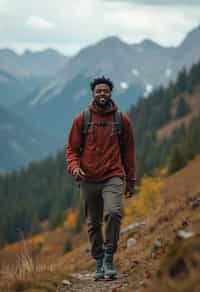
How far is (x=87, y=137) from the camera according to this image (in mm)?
8469

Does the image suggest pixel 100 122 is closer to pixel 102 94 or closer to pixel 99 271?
pixel 102 94

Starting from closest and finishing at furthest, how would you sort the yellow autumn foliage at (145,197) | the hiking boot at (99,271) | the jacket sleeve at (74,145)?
the jacket sleeve at (74,145) < the hiking boot at (99,271) < the yellow autumn foliage at (145,197)

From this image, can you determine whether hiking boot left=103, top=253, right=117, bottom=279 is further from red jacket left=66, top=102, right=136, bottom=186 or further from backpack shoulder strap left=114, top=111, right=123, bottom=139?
backpack shoulder strap left=114, top=111, right=123, bottom=139

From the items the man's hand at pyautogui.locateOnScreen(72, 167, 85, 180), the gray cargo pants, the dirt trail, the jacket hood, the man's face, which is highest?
the man's face

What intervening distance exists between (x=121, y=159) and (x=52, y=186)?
163 meters

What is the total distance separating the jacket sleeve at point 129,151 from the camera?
8539 mm

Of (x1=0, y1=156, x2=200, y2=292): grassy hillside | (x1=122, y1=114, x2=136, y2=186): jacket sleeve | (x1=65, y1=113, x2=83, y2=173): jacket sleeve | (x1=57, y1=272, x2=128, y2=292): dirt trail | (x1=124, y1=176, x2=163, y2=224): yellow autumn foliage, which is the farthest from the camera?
(x1=124, y1=176, x2=163, y2=224): yellow autumn foliage

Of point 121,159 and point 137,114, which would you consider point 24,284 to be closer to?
point 121,159

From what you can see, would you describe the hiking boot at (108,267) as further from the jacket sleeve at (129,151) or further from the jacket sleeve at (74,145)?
the jacket sleeve at (74,145)

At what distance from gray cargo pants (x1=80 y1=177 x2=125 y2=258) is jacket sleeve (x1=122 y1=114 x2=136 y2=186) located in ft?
0.69

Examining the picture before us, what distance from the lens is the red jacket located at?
8414mm

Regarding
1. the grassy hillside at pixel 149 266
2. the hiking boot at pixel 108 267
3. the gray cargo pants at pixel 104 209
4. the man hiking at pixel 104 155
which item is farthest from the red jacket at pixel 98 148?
the grassy hillside at pixel 149 266

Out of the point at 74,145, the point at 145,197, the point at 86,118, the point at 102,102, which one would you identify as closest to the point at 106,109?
the point at 102,102

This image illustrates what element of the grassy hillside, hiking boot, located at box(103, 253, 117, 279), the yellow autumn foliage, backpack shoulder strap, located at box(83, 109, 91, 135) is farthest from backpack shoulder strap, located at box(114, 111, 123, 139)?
the yellow autumn foliage
